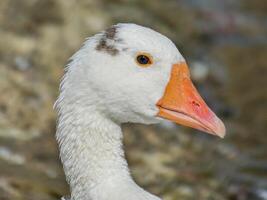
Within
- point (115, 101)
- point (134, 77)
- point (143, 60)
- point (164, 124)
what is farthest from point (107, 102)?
point (164, 124)

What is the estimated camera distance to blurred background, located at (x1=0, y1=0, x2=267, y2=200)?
959 centimetres

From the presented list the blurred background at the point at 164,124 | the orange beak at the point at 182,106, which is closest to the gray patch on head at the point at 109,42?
the orange beak at the point at 182,106

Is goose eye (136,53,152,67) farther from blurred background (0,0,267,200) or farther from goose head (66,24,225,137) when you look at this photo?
blurred background (0,0,267,200)

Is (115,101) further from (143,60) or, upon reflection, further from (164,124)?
(164,124)

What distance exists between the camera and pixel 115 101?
5.93 meters

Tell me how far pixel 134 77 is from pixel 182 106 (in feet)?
1.41

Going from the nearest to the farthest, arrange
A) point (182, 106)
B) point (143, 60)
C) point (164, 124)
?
point (143, 60)
point (182, 106)
point (164, 124)

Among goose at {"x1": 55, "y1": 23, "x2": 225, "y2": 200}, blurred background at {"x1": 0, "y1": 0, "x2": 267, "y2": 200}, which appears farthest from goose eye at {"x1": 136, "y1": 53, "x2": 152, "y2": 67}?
blurred background at {"x1": 0, "y1": 0, "x2": 267, "y2": 200}

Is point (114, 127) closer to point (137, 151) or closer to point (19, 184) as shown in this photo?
point (19, 184)

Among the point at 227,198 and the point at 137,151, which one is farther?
the point at 137,151

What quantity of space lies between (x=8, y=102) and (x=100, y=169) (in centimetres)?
461

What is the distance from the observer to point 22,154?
9.50m

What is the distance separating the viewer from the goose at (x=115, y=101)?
19.3ft

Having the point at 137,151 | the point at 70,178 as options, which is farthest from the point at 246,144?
the point at 70,178
